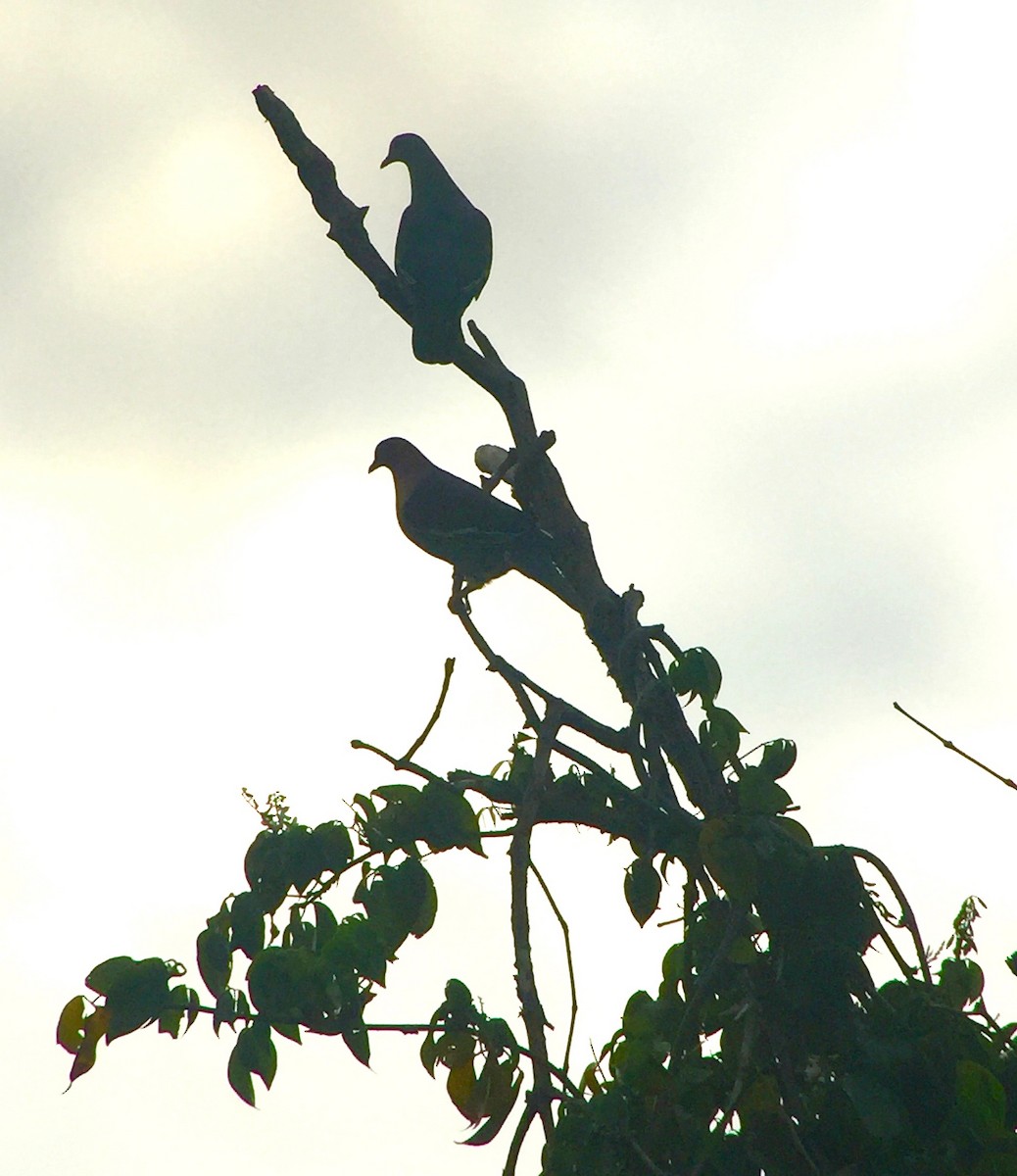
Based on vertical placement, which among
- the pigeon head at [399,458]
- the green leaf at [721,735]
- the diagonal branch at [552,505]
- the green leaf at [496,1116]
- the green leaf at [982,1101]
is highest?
the pigeon head at [399,458]

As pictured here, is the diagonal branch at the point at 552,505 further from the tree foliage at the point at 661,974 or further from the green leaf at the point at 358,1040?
the green leaf at the point at 358,1040

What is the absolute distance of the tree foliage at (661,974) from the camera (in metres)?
2.29

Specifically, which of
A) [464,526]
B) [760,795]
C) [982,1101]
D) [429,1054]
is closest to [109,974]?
[429,1054]

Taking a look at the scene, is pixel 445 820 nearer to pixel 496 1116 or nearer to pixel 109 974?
pixel 496 1116

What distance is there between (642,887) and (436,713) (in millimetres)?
A: 540

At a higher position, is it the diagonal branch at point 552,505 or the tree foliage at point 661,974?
the diagonal branch at point 552,505

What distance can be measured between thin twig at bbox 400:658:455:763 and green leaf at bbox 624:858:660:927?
50 centimetres

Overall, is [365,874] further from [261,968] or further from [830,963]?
[830,963]

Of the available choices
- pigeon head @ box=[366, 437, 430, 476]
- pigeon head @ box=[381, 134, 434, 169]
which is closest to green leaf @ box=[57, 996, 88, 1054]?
pigeon head @ box=[366, 437, 430, 476]

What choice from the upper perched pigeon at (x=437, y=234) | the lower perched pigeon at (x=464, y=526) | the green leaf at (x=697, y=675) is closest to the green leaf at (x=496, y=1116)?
the green leaf at (x=697, y=675)

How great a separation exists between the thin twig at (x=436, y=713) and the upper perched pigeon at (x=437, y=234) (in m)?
2.02

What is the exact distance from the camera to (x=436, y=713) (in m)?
2.74

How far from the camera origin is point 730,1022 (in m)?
2.60

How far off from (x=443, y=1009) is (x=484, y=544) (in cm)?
324
